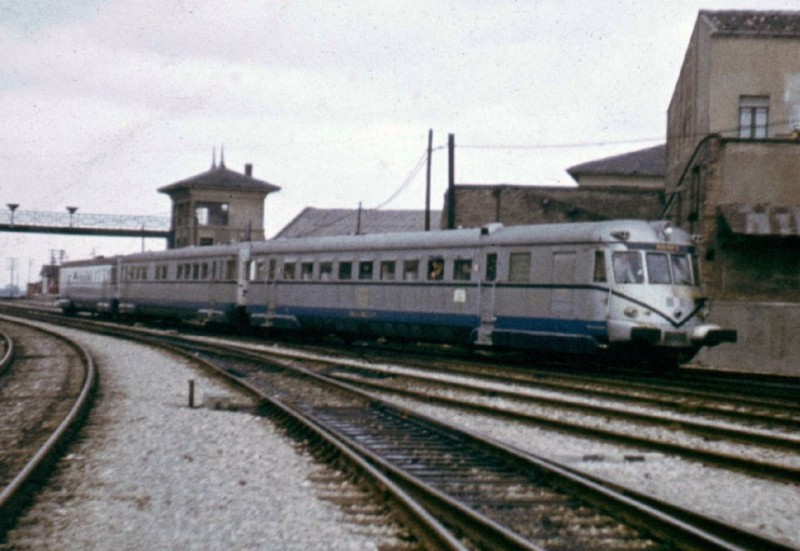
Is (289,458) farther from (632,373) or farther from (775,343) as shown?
(775,343)

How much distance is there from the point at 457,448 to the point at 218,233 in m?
65.6

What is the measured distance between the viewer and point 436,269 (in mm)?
22750

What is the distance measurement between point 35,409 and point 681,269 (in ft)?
36.4

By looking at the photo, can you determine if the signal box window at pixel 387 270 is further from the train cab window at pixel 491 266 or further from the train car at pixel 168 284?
the train car at pixel 168 284

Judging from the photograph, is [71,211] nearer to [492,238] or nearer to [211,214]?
[211,214]

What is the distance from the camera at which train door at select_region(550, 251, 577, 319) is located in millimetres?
18953

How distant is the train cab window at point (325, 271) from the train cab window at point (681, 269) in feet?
33.5

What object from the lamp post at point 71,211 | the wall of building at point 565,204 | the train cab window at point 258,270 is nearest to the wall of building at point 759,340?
the train cab window at point 258,270

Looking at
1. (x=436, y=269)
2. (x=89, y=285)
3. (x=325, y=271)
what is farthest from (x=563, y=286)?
(x=89, y=285)

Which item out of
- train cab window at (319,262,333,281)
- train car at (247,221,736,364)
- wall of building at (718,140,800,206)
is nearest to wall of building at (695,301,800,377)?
train car at (247,221,736,364)

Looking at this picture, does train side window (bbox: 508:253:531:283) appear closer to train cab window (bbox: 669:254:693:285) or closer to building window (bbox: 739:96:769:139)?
train cab window (bbox: 669:254:693:285)

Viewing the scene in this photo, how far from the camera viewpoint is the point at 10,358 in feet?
76.5

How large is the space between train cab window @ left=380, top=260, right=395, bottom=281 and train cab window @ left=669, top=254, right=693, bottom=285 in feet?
24.0

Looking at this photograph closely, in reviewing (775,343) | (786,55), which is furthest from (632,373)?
(786,55)
